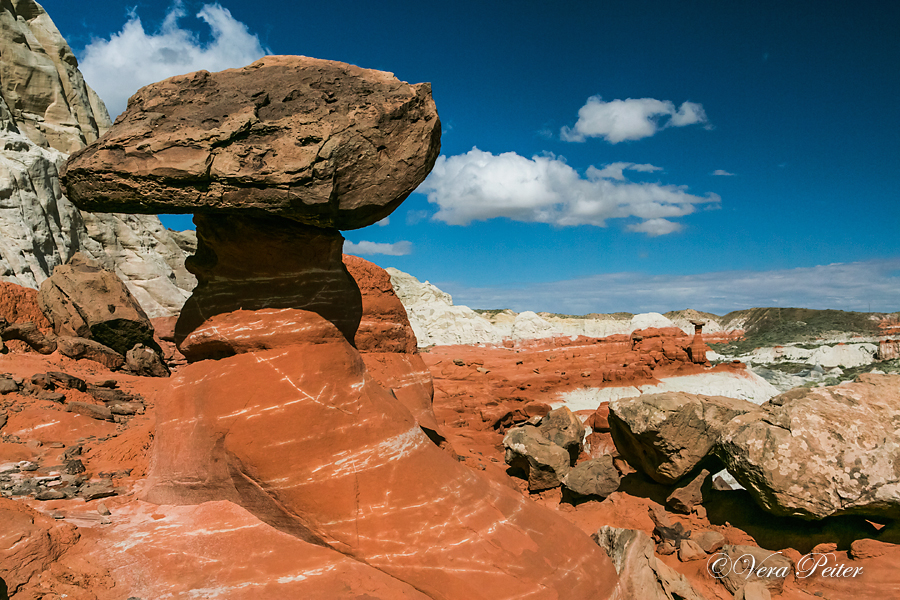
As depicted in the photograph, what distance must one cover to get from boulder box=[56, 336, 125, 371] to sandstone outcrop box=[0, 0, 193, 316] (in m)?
8.42

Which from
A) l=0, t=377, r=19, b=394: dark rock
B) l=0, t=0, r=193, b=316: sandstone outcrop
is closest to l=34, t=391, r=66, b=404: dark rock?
l=0, t=377, r=19, b=394: dark rock

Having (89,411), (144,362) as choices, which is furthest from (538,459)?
(144,362)

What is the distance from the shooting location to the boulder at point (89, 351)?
392 inches

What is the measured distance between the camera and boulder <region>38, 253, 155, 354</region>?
37.0 feet

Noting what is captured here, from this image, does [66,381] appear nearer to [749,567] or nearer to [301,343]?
→ [301,343]

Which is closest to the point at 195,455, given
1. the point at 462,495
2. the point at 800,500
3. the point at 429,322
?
the point at 462,495

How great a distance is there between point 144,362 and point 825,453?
42.0 feet

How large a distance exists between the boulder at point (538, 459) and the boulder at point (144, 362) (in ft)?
29.6

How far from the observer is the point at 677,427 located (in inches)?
227

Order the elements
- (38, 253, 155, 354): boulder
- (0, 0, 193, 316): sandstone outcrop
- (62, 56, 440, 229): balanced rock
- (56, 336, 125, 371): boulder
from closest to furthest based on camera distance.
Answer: (62, 56, 440, 229): balanced rock → (56, 336, 125, 371): boulder → (38, 253, 155, 354): boulder → (0, 0, 193, 316): sandstone outcrop

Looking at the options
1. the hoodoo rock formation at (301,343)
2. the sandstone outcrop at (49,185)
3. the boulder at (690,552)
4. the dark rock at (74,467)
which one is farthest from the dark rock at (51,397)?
the sandstone outcrop at (49,185)

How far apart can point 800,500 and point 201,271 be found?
5.64 meters

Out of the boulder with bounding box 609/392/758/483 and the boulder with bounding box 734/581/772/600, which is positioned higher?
the boulder with bounding box 609/392/758/483

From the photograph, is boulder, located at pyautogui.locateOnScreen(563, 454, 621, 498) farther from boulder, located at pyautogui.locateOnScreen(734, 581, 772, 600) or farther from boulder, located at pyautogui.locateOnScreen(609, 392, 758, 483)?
boulder, located at pyautogui.locateOnScreen(734, 581, 772, 600)
